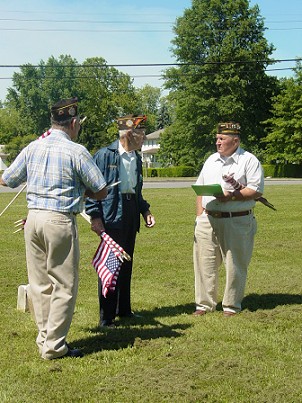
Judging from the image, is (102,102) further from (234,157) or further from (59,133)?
(59,133)

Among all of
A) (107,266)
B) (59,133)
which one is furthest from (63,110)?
(107,266)

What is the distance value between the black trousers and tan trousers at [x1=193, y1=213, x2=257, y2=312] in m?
0.82

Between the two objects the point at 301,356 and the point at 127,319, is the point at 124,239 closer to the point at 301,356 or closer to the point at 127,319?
the point at 127,319

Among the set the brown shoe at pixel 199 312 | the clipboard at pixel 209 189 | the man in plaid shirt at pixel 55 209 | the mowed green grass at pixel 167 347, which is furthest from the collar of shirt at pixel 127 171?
the brown shoe at pixel 199 312

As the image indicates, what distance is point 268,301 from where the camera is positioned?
7801 millimetres

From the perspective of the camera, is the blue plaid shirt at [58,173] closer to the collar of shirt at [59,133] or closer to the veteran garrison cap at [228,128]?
the collar of shirt at [59,133]

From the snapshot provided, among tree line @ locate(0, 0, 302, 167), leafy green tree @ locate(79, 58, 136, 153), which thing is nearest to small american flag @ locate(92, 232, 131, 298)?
tree line @ locate(0, 0, 302, 167)

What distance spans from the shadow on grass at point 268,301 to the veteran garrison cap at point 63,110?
3.37m

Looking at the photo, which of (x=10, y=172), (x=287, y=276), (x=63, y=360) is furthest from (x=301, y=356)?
(x=287, y=276)

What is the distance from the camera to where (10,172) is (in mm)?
5355

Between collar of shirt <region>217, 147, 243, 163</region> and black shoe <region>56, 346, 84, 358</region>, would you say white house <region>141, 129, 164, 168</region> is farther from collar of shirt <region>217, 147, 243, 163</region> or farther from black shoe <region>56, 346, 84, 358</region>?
Result: black shoe <region>56, 346, 84, 358</region>

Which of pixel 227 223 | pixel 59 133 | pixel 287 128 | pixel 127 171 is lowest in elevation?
pixel 227 223

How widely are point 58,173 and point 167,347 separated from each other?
187 centimetres

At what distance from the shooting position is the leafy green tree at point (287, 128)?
5734 cm
